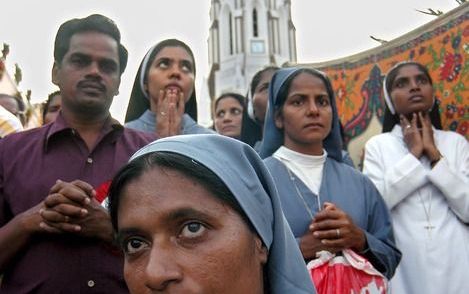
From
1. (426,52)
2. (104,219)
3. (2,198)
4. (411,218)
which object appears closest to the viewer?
(104,219)

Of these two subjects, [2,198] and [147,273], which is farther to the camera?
[2,198]

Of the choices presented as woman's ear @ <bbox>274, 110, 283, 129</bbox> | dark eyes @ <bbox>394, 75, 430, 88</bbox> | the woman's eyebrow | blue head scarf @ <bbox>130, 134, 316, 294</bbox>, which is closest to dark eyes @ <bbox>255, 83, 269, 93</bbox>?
dark eyes @ <bbox>394, 75, 430, 88</bbox>

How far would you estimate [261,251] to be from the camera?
1.54 meters

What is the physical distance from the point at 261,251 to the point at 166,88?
2.49m

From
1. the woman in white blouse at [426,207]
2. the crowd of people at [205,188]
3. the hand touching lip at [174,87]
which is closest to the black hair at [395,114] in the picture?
the crowd of people at [205,188]

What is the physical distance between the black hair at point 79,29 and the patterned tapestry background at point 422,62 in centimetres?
290

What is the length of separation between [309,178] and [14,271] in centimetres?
156

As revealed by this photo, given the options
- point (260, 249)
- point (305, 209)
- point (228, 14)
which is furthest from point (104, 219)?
point (228, 14)

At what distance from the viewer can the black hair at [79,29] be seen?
276 centimetres

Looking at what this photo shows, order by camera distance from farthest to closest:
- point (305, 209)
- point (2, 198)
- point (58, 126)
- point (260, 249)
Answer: point (305, 209) < point (58, 126) < point (2, 198) < point (260, 249)

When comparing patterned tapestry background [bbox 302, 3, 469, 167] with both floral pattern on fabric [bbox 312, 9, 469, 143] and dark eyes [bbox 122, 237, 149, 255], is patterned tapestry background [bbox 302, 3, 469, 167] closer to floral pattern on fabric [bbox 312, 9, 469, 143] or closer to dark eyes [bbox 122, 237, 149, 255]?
floral pattern on fabric [bbox 312, 9, 469, 143]

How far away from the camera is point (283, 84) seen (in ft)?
11.0

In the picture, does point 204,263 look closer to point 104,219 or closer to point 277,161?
point 104,219

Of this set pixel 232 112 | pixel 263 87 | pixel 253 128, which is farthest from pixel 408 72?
pixel 232 112
